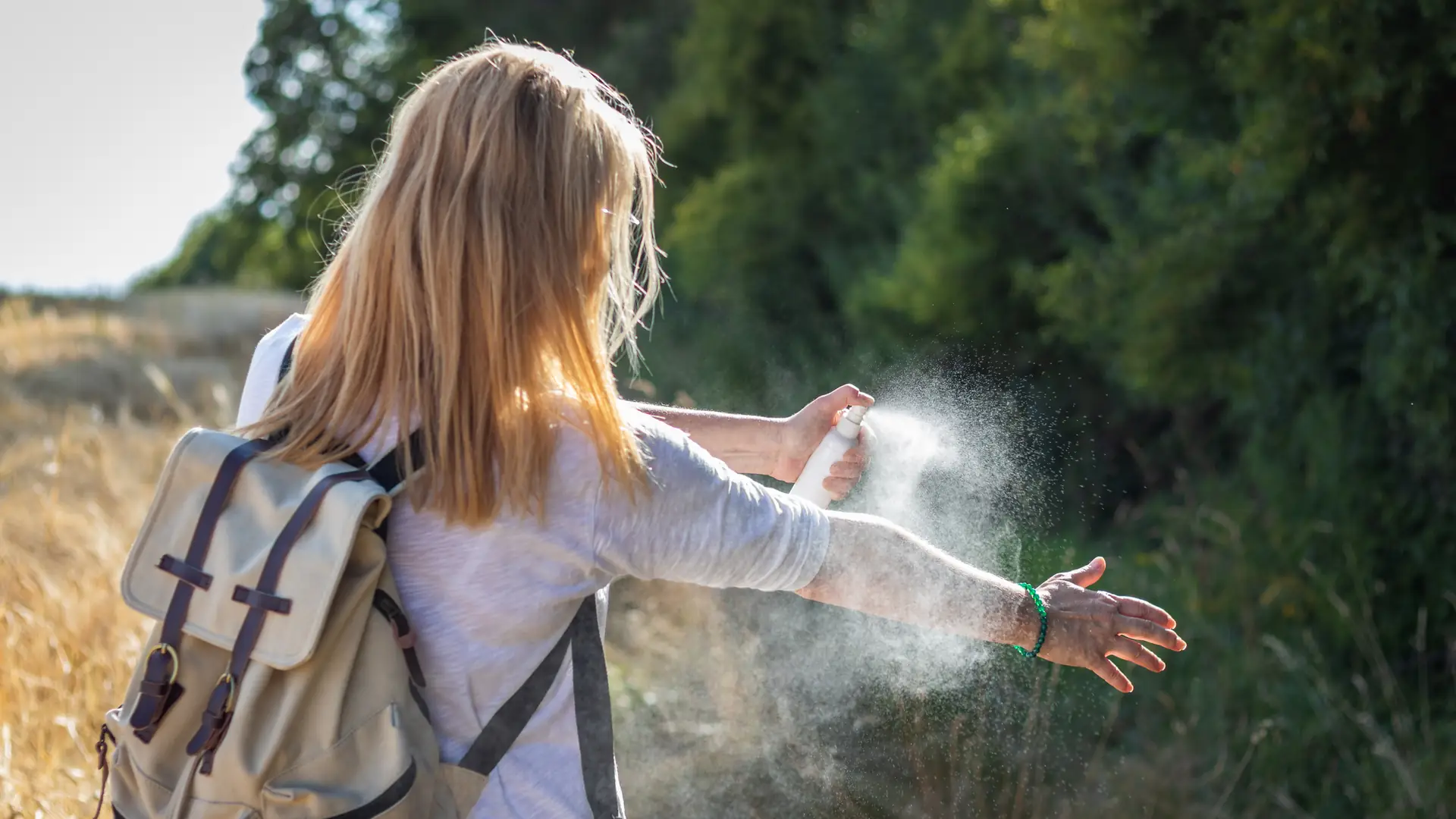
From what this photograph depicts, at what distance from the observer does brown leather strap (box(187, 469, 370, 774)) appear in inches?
54.6

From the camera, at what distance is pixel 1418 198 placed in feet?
13.7

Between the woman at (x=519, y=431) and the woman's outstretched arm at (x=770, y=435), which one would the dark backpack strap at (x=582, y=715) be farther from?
the woman's outstretched arm at (x=770, y=435)

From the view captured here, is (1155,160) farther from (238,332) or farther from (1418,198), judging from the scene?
(238,332)

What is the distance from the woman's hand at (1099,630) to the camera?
168 cm

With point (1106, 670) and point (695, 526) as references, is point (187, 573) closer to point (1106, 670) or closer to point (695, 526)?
point (695, 526)

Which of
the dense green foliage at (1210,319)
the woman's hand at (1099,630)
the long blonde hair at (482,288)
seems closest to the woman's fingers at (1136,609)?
the woman's hand at (1099,630)

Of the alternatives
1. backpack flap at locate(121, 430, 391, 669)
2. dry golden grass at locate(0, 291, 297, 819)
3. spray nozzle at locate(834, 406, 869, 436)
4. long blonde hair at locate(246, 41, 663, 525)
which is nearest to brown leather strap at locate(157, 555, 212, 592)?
backpack flap at locate(121, 430, 391, 669)

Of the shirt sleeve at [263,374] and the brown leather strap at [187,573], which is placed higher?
the shirt sleeve at [263,374]

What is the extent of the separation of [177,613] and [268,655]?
13 centimetres

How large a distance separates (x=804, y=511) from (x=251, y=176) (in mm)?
16796

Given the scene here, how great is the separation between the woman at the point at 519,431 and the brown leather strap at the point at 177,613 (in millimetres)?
62

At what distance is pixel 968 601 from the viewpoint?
1.63 metres

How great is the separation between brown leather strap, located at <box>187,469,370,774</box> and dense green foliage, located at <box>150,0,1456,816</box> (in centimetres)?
82

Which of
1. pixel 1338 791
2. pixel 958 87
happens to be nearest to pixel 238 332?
pixel 958 87
